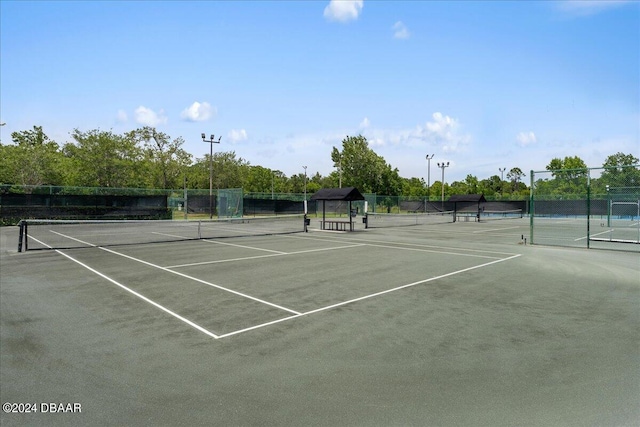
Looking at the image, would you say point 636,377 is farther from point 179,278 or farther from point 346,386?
point 179,278

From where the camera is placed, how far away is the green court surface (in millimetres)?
3756

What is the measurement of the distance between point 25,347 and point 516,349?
6697mm

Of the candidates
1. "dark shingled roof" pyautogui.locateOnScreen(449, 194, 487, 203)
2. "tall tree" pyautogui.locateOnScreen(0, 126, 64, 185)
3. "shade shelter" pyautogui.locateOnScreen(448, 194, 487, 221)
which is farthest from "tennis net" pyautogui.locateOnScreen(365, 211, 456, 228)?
"tall tree" pyautogui.locateOnScreen(0, 126, 64, 185)

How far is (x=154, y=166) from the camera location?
180 feet

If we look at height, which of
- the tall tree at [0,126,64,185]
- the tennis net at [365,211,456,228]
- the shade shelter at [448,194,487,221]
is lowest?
the tennis net at [365,211,456,228]

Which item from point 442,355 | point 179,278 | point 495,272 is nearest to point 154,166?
point 179,278

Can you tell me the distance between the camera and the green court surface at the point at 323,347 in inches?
148

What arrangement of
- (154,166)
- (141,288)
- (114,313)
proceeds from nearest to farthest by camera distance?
(114,313)
(141,288)
(154,166)

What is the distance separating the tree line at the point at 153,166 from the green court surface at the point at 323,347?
49.6ft

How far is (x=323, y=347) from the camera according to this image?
5.37 meters

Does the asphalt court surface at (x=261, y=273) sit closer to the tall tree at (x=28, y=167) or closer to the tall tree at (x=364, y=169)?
the tall tree at (x=28, y=167)

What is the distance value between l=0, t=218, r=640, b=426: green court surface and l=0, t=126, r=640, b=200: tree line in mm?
15132

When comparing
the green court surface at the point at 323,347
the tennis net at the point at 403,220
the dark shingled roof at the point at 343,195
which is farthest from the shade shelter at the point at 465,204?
the green court surface at the point at 323,347

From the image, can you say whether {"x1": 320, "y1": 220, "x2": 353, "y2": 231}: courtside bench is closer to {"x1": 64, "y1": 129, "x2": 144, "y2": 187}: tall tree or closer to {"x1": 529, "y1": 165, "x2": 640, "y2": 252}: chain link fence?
{"x1": 529, "y1": 165, "x2": 640, "y2": 252}: chain link fence
